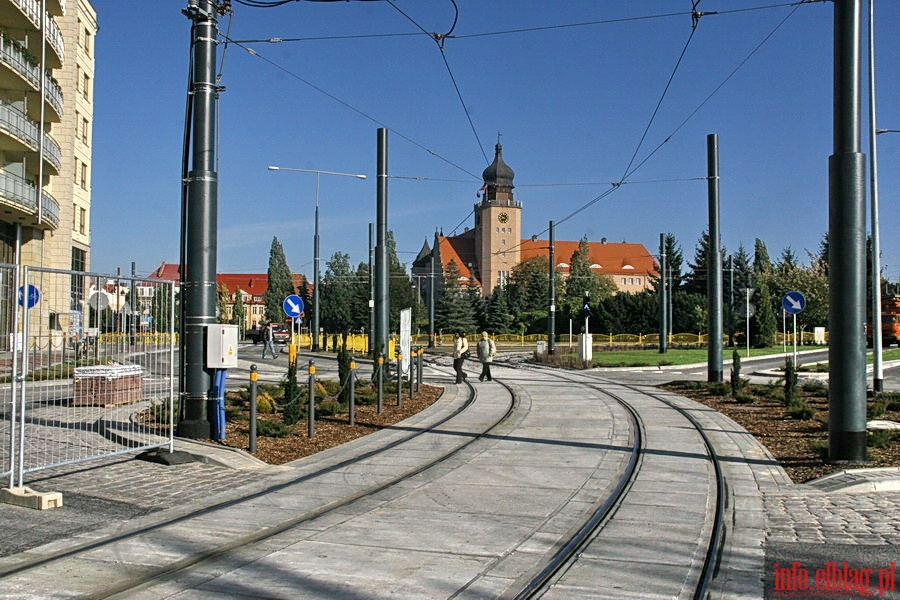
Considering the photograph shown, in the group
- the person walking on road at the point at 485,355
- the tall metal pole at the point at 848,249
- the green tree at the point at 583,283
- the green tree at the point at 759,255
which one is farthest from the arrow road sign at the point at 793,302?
the green tree at the point at 759,255

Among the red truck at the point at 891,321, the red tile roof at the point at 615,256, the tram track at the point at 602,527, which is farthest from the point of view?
the red tile roof at the point at 615,256

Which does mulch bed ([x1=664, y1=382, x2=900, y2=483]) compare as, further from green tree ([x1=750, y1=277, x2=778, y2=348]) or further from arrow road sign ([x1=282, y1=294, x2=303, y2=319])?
green tree ([x1=750, y1=277, x2=778, y2=348])

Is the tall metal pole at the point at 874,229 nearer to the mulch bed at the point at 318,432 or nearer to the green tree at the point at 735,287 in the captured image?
the mulch bed at the point at 318,432

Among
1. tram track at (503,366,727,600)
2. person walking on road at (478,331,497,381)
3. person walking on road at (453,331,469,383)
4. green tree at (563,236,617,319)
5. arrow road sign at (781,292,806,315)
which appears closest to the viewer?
tram track at (503,366,727,600)

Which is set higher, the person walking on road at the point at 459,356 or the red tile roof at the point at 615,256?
the red tile roof at the point at 615,256

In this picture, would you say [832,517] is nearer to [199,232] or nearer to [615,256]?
[199,232]

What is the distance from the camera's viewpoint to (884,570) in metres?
5.96

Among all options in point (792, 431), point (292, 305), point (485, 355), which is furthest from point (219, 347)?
point (485, 355)

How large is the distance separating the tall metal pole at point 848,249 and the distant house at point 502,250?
361 feet

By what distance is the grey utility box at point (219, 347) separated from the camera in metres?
11.2

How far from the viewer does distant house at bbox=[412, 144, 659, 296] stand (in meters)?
131

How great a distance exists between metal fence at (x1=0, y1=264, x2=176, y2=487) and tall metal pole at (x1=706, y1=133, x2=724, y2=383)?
14.5m

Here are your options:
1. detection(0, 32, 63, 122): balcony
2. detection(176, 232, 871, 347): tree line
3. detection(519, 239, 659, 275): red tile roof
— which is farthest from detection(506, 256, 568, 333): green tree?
detection(0, 32, 63, 122): balcony

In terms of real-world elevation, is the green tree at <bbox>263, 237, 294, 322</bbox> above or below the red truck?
→ above
